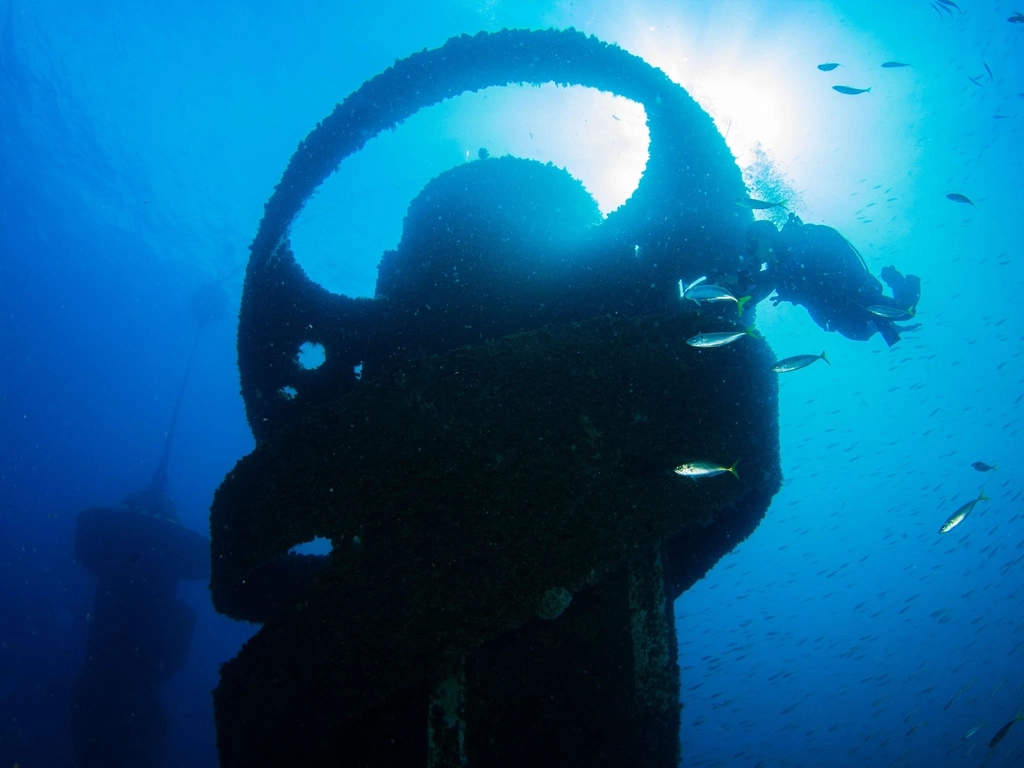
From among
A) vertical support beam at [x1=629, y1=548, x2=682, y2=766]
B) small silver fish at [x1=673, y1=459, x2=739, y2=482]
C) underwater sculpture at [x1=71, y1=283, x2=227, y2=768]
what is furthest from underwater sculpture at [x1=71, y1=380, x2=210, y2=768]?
small silver fish at [x1=673, y1=459, x2=739, y2=482]

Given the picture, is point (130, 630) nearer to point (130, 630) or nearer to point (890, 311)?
point (130, 630)

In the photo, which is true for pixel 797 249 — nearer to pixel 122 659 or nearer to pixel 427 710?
pixel 427 710

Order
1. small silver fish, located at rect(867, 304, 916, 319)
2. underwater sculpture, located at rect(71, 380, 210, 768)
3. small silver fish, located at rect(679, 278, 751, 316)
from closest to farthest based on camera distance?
small silver fish, located at rect(679, 278, 751, 316)
small silver fish, located at rect(867, 304, 916, 319)
underwater sculpture, located at rect(71, 380, 210, 768)

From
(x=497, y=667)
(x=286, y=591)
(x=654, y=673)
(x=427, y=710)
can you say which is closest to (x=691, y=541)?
(x=654, y=673)

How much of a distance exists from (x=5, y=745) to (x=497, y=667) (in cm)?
3289

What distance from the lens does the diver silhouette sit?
→ 3.72m

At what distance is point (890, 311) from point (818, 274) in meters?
0.73

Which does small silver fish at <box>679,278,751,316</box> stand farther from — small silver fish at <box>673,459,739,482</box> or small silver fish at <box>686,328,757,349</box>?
small silver fish at <box>673,459,739,482</box>

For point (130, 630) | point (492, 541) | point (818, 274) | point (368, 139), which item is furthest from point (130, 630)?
point (818, 274)

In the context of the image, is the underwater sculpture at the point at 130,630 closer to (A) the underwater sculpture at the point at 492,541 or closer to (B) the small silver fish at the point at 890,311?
(A) the underwater sculpture at the point at 492,541

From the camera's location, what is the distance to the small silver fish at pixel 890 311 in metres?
3.83

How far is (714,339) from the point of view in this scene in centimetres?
253

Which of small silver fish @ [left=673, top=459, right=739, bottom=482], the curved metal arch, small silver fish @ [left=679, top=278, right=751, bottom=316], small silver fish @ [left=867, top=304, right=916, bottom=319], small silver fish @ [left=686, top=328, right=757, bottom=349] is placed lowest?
small silver fish @ [left=673, top=459, right=739, bottom=482]

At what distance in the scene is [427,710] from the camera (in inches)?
91.2
